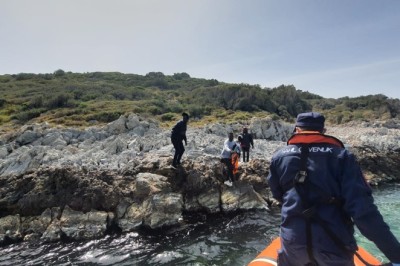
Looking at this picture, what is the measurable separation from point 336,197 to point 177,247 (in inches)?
349

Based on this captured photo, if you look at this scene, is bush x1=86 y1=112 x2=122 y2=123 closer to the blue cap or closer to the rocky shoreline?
the rocky shoreline

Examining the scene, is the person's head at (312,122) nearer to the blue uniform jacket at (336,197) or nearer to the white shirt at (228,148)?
→ the blue uniform jacket at (336,197)

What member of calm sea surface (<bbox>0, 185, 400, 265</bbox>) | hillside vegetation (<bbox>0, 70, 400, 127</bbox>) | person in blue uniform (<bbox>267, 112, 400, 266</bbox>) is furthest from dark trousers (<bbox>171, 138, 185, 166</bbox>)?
hillside vegetation (<bbox>0, 70, 400, 127</bbox>)

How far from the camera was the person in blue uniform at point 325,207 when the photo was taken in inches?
124

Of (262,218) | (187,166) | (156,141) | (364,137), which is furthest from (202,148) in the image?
(364,137)

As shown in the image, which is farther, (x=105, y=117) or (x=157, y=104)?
(x=157, y=104)

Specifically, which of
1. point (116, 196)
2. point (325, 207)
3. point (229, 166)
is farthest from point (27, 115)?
point (325, 207)

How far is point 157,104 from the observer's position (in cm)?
5794

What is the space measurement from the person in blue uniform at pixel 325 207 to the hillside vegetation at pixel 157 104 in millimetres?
40143

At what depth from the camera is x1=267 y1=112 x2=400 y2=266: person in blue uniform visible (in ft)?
10.4

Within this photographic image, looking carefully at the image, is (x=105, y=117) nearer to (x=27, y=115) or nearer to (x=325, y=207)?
(x=27, y=115)

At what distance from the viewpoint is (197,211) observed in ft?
48.6

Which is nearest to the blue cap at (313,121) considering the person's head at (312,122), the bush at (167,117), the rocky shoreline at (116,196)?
the person's head at (312,122)

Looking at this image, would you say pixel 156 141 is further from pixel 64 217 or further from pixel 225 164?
pixel 64 217
